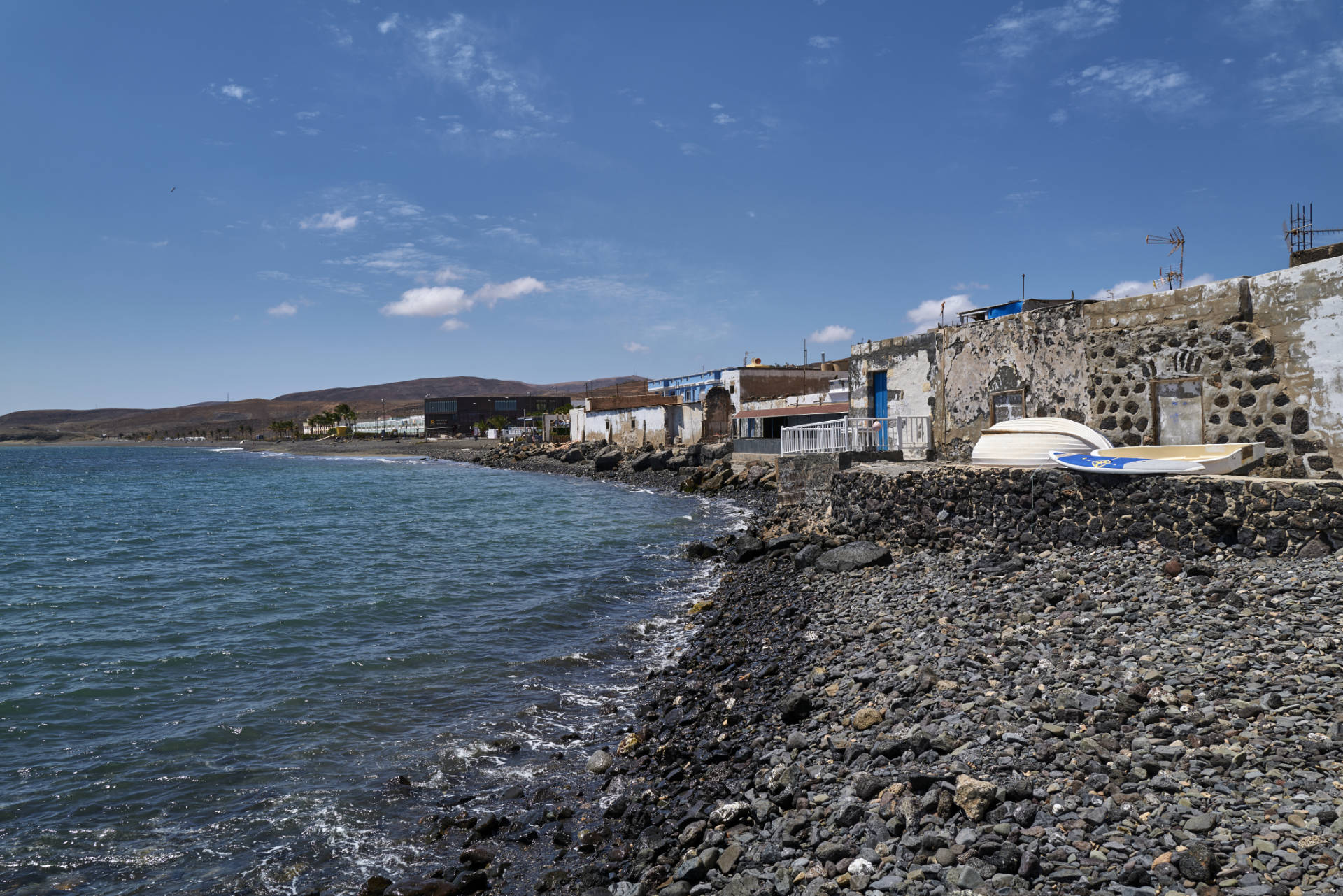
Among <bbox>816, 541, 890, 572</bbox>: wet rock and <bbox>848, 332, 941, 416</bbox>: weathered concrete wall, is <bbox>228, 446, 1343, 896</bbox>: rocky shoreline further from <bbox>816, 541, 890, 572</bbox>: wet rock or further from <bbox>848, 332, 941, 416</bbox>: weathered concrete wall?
<bbox>848, 332, 941, 416</bbox>: weathered concrete wall

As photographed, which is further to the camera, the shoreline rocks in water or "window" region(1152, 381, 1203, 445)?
"window" region(1152, 381, 1203, 445)

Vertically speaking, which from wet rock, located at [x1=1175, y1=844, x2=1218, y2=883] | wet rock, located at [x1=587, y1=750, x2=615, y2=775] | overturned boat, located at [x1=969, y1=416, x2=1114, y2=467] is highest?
overturned boat, located at [x1=969, y1=416, x2=1114, y2=467]

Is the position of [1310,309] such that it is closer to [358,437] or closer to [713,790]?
[713,790]

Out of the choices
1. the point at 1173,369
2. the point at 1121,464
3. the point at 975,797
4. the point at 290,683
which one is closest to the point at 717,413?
the point at 1173,369

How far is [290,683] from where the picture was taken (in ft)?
36.5

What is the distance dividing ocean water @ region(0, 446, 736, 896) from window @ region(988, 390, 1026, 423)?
7.88 m

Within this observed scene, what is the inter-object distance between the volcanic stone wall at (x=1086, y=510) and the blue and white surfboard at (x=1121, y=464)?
0.39 feet

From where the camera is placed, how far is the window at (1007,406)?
15258mm

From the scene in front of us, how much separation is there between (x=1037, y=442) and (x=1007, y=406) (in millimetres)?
3575

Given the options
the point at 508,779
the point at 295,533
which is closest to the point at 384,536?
the point at 295,533

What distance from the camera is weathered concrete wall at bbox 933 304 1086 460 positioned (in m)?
14.1

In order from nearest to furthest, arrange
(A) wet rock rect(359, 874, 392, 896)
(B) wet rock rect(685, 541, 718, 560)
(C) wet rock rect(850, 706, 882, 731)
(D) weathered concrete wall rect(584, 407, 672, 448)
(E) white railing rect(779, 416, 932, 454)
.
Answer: (A) wet rock rect(359, 874, 392, 896)
(C) wet rock rect(850, 706, 882, 731)
(E) white railing rect(779, 416, 932, 454)
(B) wet rock rect(685, 541, 718, 560)
(D) weathered concrete wall rect(584, 407, 672, 448)

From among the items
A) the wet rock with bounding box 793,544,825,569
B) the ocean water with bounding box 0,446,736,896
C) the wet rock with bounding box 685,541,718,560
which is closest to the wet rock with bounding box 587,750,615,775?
the ocean water with bounding box 0,446,736,896

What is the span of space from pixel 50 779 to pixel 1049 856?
10.4 m
